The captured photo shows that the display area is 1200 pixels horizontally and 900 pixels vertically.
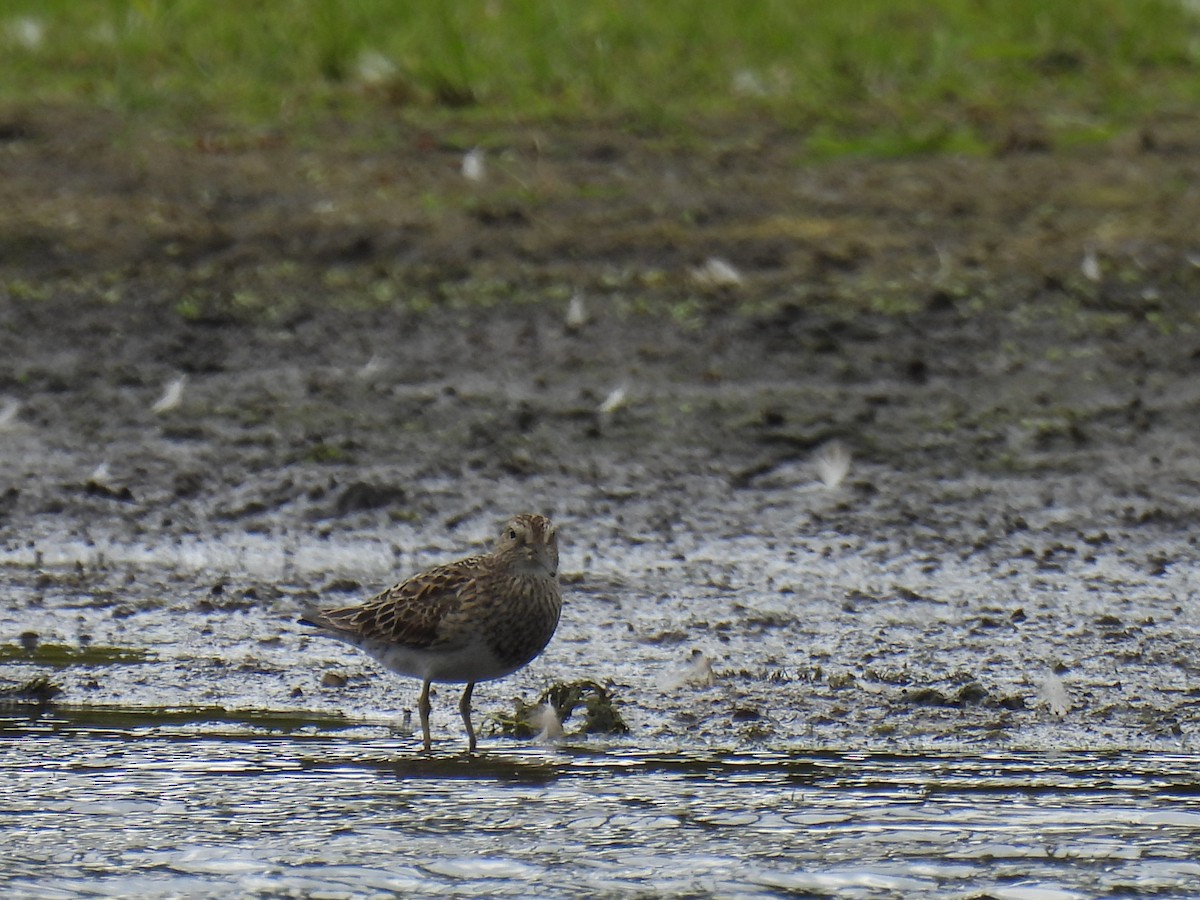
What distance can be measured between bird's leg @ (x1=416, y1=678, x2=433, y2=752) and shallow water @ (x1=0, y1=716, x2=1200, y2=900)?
0.06 m

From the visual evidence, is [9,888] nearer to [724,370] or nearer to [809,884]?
[809,884]

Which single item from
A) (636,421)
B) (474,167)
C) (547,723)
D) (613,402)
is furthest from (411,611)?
(474,167)

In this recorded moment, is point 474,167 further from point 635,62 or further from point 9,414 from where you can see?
point 9,414

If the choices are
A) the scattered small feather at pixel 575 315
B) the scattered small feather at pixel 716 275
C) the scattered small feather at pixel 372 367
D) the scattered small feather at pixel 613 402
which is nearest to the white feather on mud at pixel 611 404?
the scattered small feather at pixel 613 402

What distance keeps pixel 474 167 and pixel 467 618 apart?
6.00 meters

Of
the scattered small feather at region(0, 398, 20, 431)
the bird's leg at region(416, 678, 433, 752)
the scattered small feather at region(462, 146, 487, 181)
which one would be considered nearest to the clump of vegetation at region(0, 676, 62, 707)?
the bird's leg at region(416, 678, 433, 752)

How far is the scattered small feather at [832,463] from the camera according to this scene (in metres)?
8.03

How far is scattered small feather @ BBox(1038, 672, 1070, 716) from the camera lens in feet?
18.9

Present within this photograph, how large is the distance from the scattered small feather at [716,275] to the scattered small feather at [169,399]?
247cm

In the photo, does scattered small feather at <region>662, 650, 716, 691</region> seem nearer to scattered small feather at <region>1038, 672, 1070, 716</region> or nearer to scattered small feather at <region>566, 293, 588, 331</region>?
scattered small feather at <region>1038, 672, 1070, 716</region>

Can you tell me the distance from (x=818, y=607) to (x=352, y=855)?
7.95 ft

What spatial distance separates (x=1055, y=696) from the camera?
5.80 metres

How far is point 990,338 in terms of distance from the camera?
30.8 feet

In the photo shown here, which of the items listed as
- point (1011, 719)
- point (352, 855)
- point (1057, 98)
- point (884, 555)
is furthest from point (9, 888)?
point (1057, 98)
